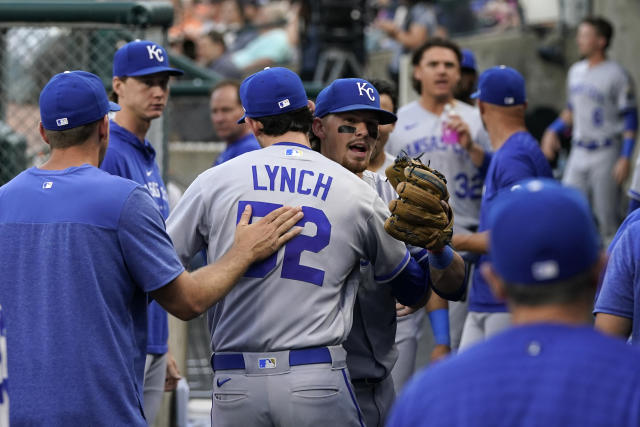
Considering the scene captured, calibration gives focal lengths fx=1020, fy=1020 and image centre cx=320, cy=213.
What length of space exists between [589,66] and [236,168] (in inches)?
288

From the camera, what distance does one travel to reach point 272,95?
3.93 metres

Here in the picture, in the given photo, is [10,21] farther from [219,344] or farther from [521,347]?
[521,347]

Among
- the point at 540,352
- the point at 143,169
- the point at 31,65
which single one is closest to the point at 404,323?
the point at 143,169

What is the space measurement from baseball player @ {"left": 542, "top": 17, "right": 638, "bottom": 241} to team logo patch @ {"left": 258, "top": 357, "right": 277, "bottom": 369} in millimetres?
6931

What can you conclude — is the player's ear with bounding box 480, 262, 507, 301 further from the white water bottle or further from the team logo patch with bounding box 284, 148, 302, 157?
the white water bottle

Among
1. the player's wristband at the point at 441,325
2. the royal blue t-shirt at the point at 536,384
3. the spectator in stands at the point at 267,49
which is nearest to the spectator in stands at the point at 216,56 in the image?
the spectator in stands at the point at 267,49

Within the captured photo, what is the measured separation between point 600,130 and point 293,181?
713 cm

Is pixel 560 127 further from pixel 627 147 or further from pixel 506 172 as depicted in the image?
pixel 506 172

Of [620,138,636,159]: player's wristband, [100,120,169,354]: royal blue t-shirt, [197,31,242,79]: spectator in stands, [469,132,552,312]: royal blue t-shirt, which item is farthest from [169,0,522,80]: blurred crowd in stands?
[100,120,169,354]: royal blue t-shirt

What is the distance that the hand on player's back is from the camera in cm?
368

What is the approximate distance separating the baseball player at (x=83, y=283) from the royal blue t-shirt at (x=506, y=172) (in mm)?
2266

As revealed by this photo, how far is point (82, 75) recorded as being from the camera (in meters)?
3.94

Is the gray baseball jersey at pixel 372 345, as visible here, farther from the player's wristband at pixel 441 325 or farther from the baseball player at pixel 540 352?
the baseball player at pixel 540 352

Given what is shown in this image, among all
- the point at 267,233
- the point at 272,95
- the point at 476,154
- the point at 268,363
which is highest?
the point at 272,95
